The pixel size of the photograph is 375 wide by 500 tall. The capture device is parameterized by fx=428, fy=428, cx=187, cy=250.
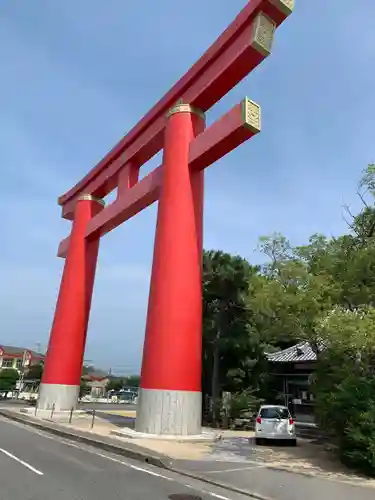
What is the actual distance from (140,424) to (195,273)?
5.43 m

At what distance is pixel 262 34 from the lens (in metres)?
14.4

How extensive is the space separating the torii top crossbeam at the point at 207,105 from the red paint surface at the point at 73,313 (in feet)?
7.15

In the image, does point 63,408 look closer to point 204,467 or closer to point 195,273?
point 195,273

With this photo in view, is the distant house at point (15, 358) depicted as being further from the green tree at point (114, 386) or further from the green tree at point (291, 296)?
the green tree at point (291, 296)

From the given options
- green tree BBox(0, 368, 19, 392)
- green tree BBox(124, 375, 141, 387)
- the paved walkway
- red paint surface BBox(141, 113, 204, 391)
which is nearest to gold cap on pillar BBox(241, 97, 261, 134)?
red paint surface BBox(141, 113, 204, 391)

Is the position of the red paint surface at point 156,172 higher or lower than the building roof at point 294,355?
higher

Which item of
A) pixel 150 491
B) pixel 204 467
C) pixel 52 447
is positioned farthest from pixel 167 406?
pixel 150 491

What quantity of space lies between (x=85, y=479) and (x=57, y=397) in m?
15.8

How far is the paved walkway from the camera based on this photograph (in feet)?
24.7

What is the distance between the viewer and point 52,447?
1194 cm

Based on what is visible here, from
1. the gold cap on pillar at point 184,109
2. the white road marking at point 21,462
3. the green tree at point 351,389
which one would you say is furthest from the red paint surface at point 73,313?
the green tree at point 351,389

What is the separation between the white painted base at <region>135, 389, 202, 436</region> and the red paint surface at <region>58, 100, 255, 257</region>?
840 cm

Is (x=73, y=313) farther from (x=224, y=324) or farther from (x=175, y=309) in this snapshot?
(x=175, y=309)

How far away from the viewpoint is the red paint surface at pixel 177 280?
14.3 metres
